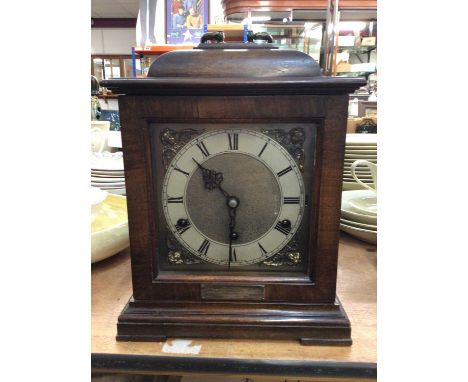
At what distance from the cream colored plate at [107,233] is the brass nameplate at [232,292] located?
23 centimetres

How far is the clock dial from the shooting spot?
536 mm

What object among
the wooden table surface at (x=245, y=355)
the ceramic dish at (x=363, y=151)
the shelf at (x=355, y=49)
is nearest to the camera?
the wooden table surface at (x=245, y=355)

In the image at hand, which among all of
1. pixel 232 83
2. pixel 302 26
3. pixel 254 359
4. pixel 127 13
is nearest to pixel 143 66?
pixel 302 26

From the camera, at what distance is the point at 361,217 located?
2.54 ft

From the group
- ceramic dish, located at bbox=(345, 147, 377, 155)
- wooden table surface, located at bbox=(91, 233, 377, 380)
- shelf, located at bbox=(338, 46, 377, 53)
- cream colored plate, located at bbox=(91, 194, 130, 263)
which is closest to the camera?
wooden table surface, located at bbox=(91, 233, 377, 380)

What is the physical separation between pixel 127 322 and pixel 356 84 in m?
0.48

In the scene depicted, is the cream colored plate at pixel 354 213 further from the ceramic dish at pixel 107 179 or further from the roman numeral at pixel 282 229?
the ceramic dish at pixel 107 179

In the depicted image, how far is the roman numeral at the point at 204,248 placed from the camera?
57 cm

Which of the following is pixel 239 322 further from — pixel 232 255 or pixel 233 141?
pixel 233 141

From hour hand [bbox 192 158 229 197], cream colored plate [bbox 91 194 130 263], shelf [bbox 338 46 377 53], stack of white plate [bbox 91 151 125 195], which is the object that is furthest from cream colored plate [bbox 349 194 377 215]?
shelf [bbox 338 46 377 53]

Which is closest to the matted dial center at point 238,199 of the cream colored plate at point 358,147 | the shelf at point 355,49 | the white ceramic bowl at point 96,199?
the white ceramic bowl at point 96,199

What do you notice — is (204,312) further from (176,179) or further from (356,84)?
(356,84)

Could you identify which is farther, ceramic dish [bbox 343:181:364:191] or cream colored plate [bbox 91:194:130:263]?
ceramic dish [bbox 343:181:364:191]

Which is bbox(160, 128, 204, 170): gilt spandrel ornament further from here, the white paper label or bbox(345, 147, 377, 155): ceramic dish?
bbox(345, 147, 377, 155): ceramic dish
